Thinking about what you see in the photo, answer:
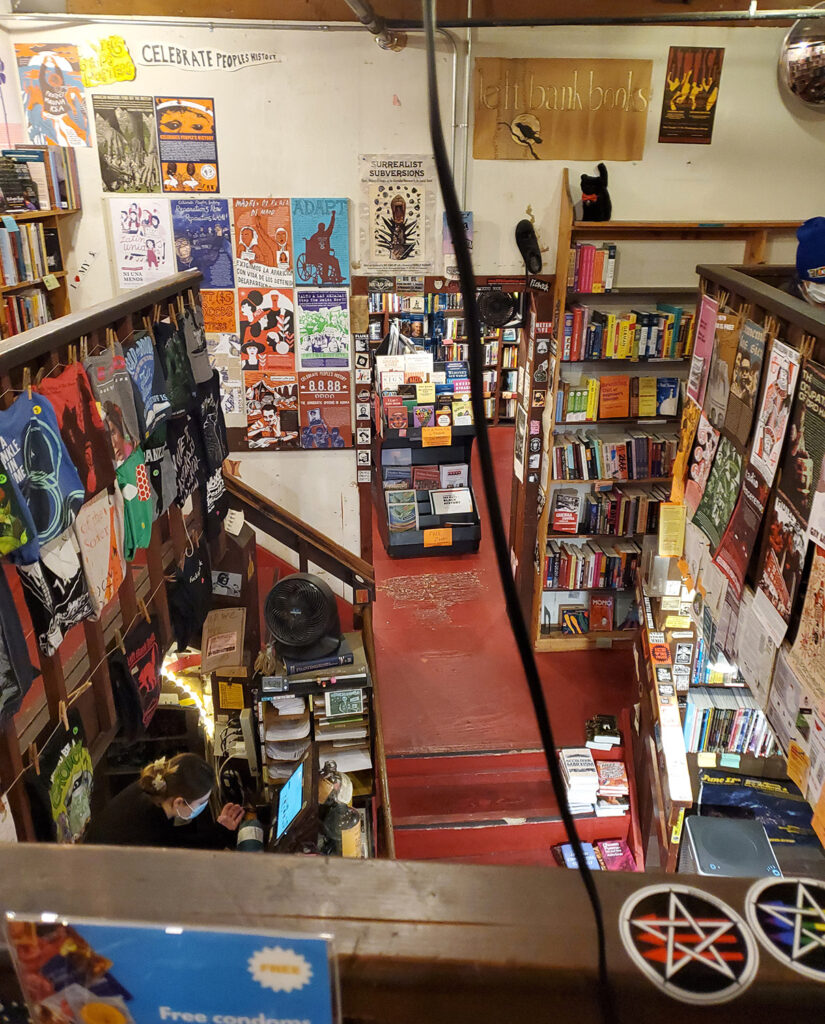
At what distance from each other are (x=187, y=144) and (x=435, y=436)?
283 cm

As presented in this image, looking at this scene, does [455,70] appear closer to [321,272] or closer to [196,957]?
[321,272]

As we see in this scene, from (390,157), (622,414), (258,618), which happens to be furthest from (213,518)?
(622,414)

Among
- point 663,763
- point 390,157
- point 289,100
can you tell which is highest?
point 289,100

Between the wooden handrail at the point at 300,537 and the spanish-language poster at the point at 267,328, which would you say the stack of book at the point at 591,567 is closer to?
the wooden handrail at the point at 300,537

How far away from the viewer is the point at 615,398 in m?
5.39

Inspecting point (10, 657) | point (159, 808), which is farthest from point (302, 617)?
point (10, 657)

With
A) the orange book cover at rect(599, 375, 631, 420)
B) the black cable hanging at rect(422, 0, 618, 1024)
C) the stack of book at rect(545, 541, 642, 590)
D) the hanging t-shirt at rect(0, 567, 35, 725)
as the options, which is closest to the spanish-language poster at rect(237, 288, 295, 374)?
the orange book cover at rect(599, 375, 631, 420)

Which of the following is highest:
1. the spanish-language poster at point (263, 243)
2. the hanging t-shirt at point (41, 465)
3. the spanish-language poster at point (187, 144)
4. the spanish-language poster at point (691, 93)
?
the spanish-language poster at point (691, 93)

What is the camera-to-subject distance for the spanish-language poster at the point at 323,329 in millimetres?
5074

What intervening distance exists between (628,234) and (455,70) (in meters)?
1.49

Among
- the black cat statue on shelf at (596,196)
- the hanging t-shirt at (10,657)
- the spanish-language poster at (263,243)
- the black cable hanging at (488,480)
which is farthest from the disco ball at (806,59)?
the black cable hanging at (488,480)

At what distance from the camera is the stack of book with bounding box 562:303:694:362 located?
16.9ft

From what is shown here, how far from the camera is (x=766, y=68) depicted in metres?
4.70

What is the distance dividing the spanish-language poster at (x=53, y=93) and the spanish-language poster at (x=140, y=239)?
1.39ft
